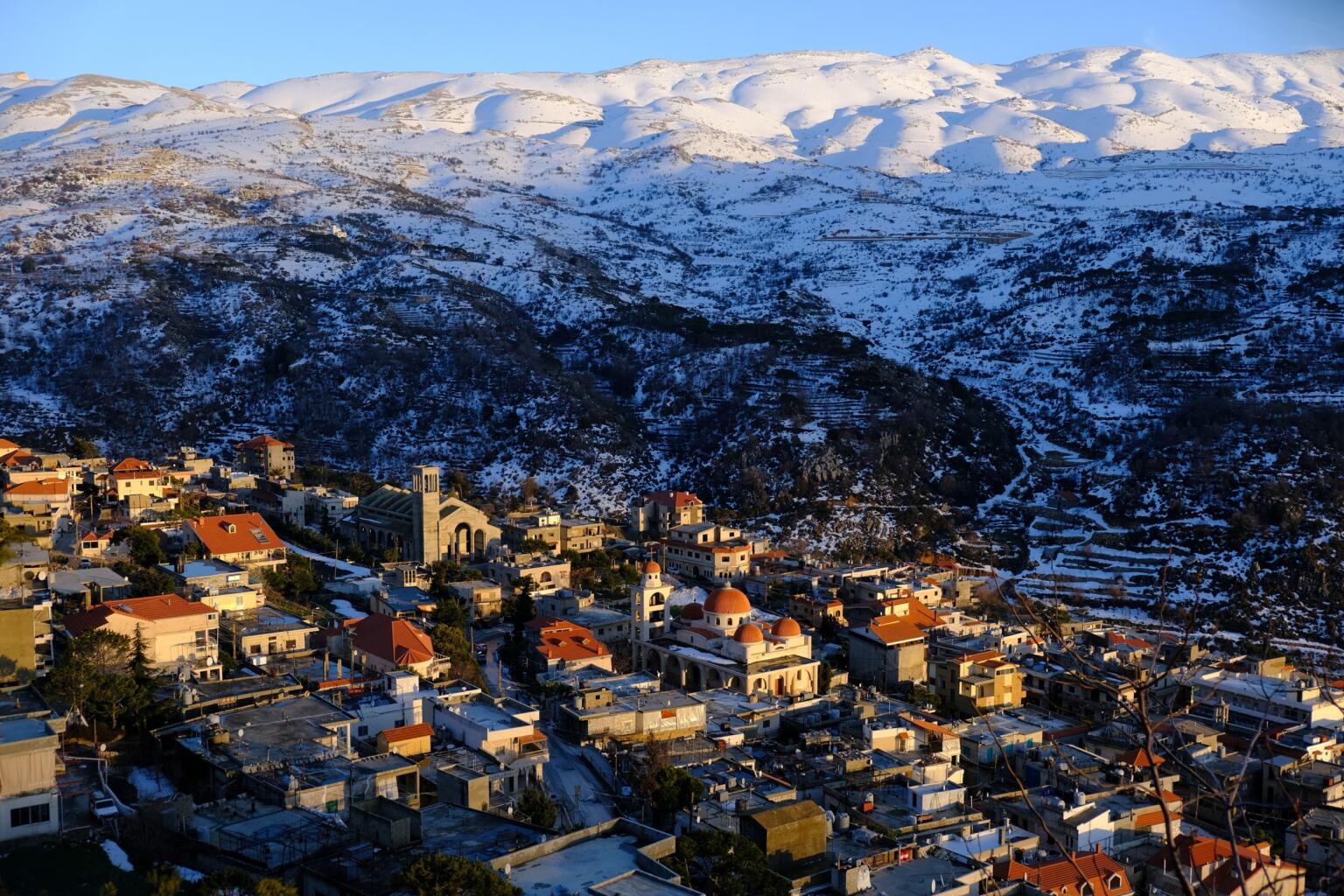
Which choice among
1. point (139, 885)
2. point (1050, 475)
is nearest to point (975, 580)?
point (1050, 475)

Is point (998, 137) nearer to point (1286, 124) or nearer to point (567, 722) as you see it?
point (1286, 124)

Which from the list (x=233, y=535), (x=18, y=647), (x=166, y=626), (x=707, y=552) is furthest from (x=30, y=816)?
(x=707, y=552)

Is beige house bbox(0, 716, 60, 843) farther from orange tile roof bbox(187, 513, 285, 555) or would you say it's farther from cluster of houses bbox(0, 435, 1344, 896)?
orange tile roof bbox(187, 513, 285, 555)

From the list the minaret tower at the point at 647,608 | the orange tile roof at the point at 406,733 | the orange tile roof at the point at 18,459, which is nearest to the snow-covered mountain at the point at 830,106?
the orange tile roof at the point at 18,459

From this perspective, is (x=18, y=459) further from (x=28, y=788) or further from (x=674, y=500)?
(x=28, y=788)

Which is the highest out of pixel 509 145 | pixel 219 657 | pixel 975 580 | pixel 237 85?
pixel 237 85

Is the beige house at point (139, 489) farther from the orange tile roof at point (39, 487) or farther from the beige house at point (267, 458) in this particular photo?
the beige house at point (267, 458)
